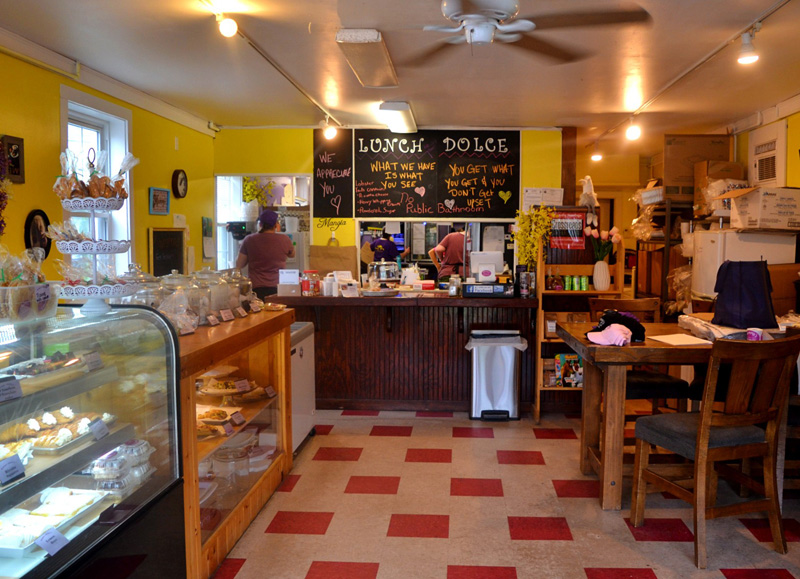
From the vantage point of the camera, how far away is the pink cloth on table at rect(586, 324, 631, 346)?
3480 mm

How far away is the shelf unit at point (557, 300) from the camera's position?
548 centimetres

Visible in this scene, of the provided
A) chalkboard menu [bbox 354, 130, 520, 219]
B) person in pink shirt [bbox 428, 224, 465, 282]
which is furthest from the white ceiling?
person in pink shirt [bbox 428, 224, 465, 282]

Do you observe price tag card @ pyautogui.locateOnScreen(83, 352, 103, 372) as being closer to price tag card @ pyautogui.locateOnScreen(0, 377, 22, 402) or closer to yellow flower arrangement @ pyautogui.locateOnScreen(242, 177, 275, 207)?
price tag card @ pyautogui.locateOnScreen(0, 377, 22, 402)

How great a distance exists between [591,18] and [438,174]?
4091 mm

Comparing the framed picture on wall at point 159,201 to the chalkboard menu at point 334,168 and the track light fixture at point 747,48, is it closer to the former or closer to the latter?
the chalkboard menu at point 334,168

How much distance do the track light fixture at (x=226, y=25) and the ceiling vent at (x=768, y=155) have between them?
5600mm

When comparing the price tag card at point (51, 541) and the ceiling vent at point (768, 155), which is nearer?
the price tag card at point (51, 541)

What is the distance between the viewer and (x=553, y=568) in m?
3.00

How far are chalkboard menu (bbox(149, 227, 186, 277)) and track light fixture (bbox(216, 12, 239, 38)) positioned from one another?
117 inches

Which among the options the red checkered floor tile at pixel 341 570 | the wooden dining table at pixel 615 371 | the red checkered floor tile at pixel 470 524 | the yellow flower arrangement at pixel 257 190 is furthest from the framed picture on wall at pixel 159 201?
the red checkered floor tile at pixel 341 570

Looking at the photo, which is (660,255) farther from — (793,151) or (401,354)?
(401,354)

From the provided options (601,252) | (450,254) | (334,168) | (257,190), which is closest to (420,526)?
(601,252)

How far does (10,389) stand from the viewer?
1718mm

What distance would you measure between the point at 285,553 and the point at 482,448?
1.96m
